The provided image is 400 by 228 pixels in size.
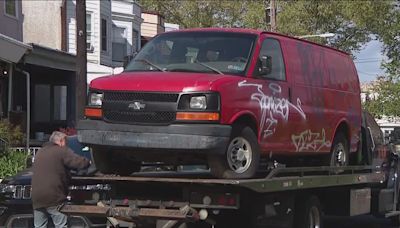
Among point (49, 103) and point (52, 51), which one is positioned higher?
point (52, 51)

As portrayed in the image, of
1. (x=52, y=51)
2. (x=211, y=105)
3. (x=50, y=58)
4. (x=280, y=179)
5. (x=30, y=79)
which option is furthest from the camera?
(x=30, y=79)

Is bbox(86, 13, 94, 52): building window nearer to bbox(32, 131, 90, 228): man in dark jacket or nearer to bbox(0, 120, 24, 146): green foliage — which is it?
bbox(0, 120, 24, 146): green foliage

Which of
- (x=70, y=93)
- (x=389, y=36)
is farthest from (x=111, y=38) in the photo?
(x=389, y=36)

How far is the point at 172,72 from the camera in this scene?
800 centimetres

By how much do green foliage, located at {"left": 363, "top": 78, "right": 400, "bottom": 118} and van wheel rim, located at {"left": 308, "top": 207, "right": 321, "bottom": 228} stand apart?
86.8 feet

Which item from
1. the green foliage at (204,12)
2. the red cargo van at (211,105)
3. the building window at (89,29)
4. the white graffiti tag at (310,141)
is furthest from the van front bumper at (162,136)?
the green foliage at (204,12)

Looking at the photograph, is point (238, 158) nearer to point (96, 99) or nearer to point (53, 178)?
point (96, 99)

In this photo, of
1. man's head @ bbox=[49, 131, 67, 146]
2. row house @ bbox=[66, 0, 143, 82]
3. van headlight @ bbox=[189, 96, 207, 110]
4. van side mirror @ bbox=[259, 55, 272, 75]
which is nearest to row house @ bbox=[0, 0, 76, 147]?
row house @ bbox=[66, 0, 143, 82]

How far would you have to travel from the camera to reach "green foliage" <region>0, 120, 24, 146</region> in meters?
16.4

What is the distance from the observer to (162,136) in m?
7.52

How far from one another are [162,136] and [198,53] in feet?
4.50

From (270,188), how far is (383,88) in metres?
30.0

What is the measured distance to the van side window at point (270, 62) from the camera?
8.32 metres

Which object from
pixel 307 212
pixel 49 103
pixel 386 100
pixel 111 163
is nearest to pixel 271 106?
pixel 307 212
